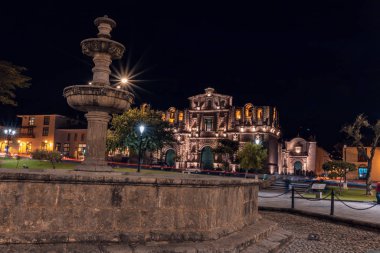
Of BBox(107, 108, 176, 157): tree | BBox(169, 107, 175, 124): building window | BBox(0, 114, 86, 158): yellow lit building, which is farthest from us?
BBox(169, 107, 175, 124): building window

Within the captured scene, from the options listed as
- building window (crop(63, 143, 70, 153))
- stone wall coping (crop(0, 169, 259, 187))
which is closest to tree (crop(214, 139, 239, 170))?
building window (crop(63, 143, 70, 153))

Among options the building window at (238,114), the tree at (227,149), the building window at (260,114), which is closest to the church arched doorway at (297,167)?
the building window at (260,114)

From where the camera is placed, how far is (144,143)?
44250mm

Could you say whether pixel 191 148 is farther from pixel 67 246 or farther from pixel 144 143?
pixel 67 246

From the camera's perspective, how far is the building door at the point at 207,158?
62.9 meters

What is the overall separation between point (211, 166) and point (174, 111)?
1374 cm

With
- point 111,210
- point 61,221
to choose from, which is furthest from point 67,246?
point 111,210

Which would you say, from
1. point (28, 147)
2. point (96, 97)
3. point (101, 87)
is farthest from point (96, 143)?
point (28, 147)

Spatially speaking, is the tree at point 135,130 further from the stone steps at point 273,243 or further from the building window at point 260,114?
the stone steps at point 273,243

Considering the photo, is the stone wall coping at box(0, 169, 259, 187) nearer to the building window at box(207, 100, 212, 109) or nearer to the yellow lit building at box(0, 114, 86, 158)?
the building window at box(207, 100, 212, 109)

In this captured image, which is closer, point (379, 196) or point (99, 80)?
point (99, 80)

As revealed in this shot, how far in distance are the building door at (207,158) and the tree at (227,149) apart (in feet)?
11.5

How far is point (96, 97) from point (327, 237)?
7.58 meters

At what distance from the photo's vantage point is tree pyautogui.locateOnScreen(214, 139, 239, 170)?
56625mm
